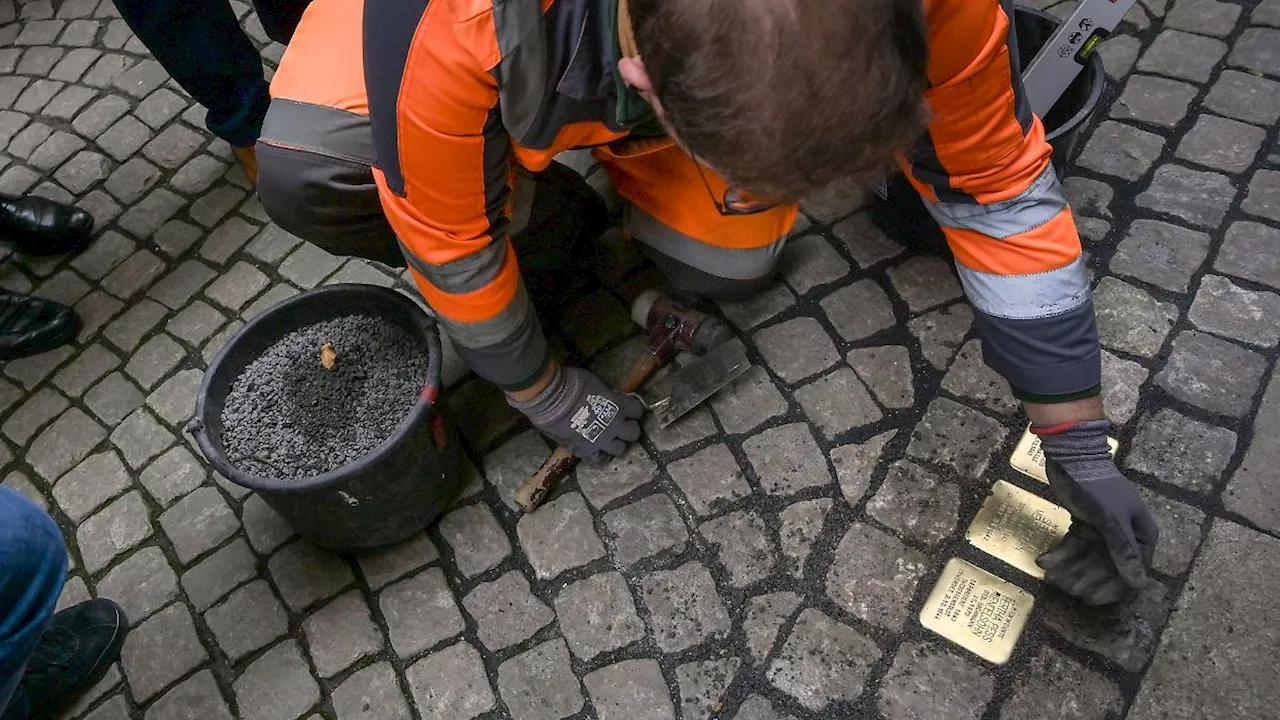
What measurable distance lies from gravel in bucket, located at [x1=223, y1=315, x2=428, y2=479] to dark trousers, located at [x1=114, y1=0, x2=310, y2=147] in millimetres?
1238

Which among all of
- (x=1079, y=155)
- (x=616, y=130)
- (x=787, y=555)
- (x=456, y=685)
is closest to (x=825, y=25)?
(x=616, y=130)

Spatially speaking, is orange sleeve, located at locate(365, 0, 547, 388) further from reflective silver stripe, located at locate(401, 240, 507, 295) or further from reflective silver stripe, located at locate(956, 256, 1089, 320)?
reflective silver stripe, located at locate(956, 256, 1089, 320)

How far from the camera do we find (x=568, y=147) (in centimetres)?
204

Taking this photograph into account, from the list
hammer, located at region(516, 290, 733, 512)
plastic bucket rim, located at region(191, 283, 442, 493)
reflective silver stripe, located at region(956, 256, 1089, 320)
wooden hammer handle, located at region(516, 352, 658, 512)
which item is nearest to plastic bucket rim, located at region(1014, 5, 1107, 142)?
reflective silver stripe, located at region(956, 256, 1089, 320)

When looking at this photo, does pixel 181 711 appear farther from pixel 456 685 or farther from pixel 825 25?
pixel 825 25

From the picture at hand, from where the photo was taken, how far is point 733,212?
8.11ft

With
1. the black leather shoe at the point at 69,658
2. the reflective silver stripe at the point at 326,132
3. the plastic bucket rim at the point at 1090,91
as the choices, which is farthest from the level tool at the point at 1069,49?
the black leather shoe at the point at 69,658

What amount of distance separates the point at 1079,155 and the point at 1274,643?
171 cm

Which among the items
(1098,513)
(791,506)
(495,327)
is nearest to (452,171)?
(495,327)

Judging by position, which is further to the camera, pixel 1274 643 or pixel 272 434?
pixel 272 434

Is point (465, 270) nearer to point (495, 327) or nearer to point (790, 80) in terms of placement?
point (495, 327)

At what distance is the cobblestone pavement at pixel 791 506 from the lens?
7.31ft

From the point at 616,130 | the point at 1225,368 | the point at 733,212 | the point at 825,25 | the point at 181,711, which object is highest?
the point at 825,25

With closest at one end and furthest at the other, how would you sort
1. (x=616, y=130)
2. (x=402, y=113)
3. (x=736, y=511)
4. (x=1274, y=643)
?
(x=402, y=113)
(x=616, y=130)
(x=1274, y=643)
(x=736, y=511)
